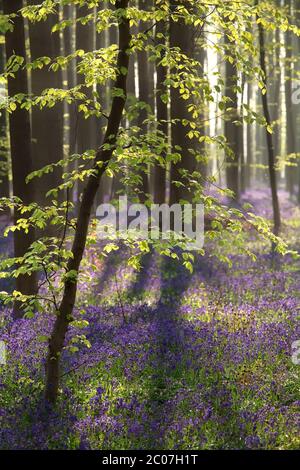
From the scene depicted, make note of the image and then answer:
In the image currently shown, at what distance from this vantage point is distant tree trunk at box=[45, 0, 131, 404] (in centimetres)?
596

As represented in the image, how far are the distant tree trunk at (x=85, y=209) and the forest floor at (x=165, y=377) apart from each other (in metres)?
0.20

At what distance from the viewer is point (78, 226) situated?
6258mm

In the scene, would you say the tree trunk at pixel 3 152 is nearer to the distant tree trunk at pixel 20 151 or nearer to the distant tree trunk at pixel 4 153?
the distant tree trunk at pixel 4 153

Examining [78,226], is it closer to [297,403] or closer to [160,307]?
[297,403]

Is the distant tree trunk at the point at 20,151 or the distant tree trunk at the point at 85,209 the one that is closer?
the distant tree trunk at the point at 85,209

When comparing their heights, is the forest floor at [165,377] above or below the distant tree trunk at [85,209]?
below

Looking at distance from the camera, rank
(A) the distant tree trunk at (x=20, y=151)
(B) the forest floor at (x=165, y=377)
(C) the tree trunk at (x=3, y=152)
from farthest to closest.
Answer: (C) the tree trunk at (x=3, y=152), (A) the distant tree trunk at (x=20, y=151), (B) the forest floor at (x=165, y=377)

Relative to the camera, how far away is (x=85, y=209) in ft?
20.4

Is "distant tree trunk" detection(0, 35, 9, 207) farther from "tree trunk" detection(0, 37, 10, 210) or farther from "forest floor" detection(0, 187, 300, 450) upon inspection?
"forest floor" detection(0, 187, 300, 450)

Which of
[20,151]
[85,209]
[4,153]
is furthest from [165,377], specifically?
[4,153]

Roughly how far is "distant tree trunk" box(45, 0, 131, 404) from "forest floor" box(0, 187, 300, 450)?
0.20m

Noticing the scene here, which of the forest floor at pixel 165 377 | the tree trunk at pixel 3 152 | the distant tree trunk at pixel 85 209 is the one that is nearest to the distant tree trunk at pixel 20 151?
the forest floor at pixel 165 377

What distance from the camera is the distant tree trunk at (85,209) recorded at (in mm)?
5965

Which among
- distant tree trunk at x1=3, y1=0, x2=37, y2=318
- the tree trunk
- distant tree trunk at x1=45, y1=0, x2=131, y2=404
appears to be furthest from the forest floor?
the tree trunk
